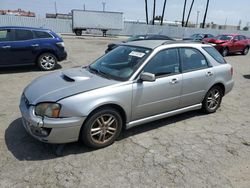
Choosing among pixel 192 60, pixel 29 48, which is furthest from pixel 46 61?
pixel 192 60

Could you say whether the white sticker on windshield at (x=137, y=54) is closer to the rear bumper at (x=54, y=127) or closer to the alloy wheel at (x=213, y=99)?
the rear bumper at (x=54, y=127)

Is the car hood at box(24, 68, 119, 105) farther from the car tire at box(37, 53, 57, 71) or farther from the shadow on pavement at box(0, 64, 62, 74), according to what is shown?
the shadow on pavement at box(0, 64, 62, 74)

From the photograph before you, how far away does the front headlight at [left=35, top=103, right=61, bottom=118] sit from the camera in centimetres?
322

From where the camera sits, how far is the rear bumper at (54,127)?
3209mm

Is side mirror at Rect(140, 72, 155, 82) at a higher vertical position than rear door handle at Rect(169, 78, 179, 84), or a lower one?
higher

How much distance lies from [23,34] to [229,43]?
43.7ft

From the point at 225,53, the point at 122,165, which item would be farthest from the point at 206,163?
the point at 225,53

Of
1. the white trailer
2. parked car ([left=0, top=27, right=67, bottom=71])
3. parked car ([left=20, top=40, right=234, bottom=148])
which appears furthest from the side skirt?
the white trailer

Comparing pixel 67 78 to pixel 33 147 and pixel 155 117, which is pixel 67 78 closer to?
pixel 33 147

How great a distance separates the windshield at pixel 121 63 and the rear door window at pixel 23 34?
509cm

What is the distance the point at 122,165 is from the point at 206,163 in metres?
1.19

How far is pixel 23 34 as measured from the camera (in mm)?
8469

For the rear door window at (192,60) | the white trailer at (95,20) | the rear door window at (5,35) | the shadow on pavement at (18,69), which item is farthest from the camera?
the white trailer at (95,20)

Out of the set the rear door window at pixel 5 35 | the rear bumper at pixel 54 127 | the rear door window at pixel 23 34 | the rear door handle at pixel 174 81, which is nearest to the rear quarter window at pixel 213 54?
the rear door handle at pixel 174 81
